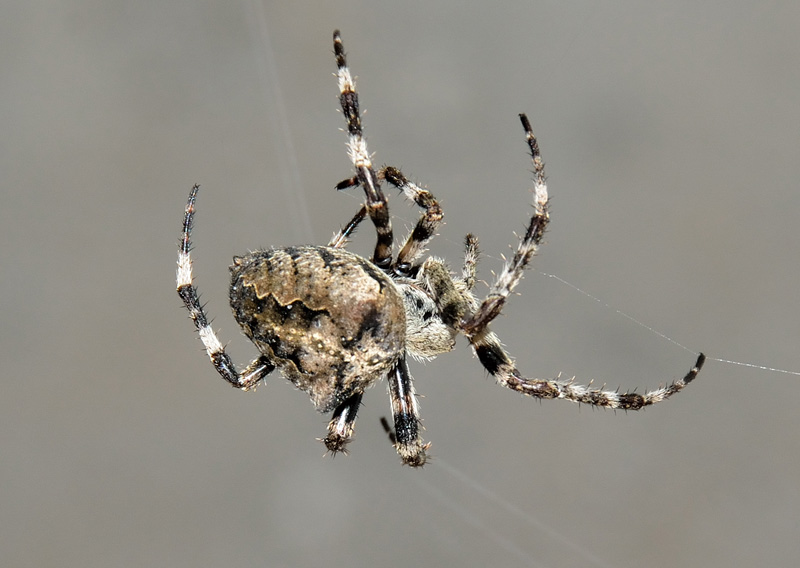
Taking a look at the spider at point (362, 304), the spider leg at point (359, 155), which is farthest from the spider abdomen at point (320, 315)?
the spider leg at point (359, 155)

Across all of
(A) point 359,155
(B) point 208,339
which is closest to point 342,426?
(B) point 208,339

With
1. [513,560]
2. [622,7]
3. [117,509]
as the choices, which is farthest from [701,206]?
[117,509]

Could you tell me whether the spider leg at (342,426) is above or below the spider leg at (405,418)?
below

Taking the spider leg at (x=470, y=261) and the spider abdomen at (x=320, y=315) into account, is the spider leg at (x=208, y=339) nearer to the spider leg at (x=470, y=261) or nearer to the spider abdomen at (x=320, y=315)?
the spider abdomen at (x=320, y=315)

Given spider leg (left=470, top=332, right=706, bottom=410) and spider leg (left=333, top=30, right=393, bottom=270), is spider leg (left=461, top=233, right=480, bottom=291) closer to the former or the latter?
spider leg (left=470, top=332, right=706, bottom=410)

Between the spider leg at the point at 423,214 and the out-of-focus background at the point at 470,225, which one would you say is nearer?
the spider leg at the point at 423,214

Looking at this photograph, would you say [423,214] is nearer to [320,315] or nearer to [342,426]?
[320,315]

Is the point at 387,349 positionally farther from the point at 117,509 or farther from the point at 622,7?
the point at 622,7

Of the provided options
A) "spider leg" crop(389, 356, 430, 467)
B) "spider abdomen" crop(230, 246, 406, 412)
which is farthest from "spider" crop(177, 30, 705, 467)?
"spider leg" crop(389, 356, 430, 467)
